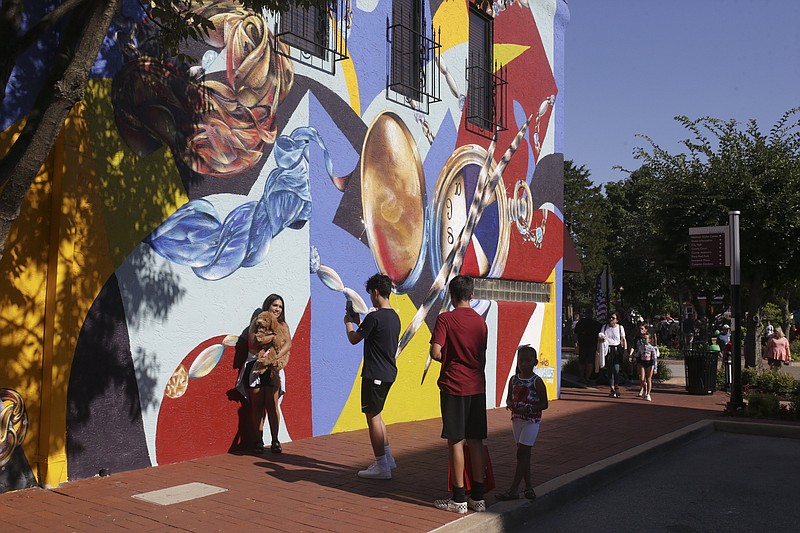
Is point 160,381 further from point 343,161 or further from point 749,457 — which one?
point 749,457

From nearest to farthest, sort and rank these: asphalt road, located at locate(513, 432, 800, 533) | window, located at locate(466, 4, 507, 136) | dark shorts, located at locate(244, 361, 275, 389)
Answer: asphalt road, located at locate(513, 432, 800, 533) → dark shorts, located at locate(244, 361, 275, 389) → window, located at locate(466, 4, 507, 136)

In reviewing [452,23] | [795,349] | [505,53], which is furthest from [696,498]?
[795,349]

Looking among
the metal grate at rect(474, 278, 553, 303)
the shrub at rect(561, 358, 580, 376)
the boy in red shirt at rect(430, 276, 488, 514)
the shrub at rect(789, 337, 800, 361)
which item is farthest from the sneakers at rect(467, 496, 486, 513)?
the shrub at rect(789, 337, 800, 361)

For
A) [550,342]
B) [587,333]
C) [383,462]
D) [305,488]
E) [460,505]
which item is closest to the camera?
[460,505]

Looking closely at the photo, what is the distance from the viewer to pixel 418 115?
37.2 ft

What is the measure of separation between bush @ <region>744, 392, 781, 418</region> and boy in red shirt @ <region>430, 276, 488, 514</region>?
797cm

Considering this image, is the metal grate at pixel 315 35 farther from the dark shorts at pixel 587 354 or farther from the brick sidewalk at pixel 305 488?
the dark shorts at pixel 587 354

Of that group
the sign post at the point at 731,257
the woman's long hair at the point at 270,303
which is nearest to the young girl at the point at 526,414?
the woman's long hair at the point at 270,303

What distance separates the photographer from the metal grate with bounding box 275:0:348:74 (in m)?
9.09

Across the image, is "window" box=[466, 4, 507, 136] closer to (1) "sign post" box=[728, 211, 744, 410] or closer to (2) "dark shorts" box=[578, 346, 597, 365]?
(1) "sign post" box=[728, 211, 744, 410]

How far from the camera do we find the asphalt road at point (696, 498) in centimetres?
617

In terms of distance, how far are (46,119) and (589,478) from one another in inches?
227

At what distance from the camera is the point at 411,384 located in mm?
11016

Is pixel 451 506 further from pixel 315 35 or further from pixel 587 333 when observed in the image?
pixel 587 333
